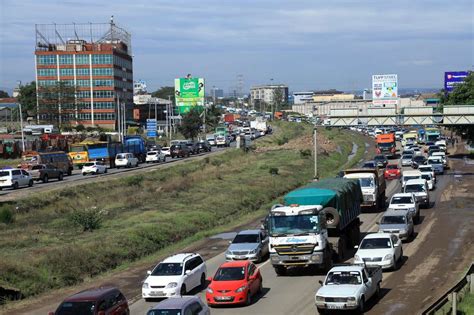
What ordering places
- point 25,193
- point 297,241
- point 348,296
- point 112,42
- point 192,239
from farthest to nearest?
point 112,42 < point 25,193 < point 192,239 < point 297,241 < point 348,296

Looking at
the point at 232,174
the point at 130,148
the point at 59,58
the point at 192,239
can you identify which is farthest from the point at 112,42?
the point at 192,239

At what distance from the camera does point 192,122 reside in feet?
424

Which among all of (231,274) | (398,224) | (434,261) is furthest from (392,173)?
(231,274)

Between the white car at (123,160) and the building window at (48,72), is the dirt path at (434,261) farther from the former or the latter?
the building window at (48,72)

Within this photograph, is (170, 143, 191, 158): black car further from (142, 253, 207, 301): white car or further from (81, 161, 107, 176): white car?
(142, 253, 207, 301): white car

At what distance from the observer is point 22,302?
27.8 m

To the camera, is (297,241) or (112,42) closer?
(297,241)

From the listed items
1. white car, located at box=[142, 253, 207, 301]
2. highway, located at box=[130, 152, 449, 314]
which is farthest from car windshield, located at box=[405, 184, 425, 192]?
white car, located at box=[142, 253, 207, 301]

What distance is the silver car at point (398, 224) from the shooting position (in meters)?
35.0

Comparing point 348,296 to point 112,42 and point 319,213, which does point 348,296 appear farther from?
point 112,42

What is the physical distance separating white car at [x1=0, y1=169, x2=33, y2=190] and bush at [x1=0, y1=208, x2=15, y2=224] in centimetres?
1559

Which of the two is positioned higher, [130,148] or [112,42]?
[112,42]

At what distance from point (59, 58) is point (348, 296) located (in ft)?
489

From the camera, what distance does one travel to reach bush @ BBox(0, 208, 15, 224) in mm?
45156
